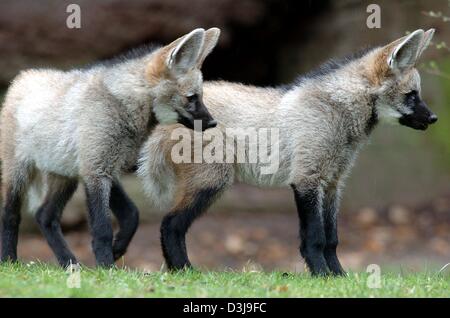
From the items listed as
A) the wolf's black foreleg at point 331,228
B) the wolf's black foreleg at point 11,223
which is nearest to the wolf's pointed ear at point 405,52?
the wolf's black foreleg at point 331,228

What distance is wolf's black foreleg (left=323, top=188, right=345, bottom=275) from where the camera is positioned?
6598 millimetres

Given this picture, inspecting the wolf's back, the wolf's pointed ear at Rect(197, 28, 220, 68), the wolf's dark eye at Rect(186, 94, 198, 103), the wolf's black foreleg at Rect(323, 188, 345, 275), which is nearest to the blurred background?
the wolf's black foreleg at Rect(323, 188, 345, 275)

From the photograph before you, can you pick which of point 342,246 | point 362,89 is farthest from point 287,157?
point 342,246

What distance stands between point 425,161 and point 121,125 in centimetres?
702

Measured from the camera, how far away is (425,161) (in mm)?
12242

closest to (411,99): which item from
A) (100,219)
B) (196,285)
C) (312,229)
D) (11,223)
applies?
(312,229)

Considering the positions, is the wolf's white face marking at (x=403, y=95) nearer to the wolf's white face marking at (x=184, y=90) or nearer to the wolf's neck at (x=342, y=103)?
the wolf's neck at (x=342, y=103)

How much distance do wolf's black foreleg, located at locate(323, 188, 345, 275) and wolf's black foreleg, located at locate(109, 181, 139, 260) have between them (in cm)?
156

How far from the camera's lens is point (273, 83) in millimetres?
13328

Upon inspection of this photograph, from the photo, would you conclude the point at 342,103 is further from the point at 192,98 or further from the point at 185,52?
the point at 185,52

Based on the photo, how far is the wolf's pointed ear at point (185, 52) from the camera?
6258 millimetres

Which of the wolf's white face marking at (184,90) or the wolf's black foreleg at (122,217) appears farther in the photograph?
the wolf's black foreleg at (122,217)

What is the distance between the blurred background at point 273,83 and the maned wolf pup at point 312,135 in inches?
155

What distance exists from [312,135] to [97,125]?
1694mm
